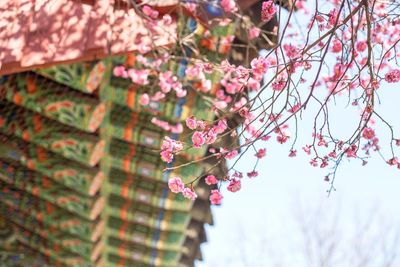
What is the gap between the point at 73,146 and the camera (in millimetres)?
5719

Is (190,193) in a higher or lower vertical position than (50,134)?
lower

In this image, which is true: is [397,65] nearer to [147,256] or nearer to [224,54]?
[224,54]

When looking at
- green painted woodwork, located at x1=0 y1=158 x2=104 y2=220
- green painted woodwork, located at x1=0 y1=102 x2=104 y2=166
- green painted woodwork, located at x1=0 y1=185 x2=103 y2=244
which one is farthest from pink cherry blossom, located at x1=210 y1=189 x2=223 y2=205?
Result: green painted woodwork, located at x1=0 y1=185 x2=103 y2=244

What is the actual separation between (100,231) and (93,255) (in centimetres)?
43

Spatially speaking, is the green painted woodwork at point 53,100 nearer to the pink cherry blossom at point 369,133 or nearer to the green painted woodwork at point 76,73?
the green painted woodwork at point 76,73

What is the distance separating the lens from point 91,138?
577 cm

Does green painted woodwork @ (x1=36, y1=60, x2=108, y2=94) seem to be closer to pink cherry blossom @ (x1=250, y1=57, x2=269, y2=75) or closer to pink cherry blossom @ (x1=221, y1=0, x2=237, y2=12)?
pink cherry blossom @ (x1=221, y1=0, x2=237, y2=12)

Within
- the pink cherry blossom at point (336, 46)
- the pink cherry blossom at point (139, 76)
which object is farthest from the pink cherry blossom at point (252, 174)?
the pink cherry blossom at point (139, 76)

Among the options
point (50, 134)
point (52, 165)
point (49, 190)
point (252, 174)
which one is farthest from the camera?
point (49, 190)

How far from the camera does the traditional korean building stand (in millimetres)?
4465

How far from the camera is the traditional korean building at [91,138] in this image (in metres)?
4.46

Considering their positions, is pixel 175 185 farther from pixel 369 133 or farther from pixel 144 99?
pixel 144 99

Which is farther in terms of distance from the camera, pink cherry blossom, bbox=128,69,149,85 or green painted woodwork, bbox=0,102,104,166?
green painted woodwork, bbox=0,102,104,166

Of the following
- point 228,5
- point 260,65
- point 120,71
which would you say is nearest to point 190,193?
point 260,65
